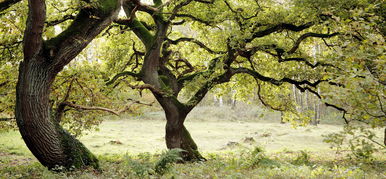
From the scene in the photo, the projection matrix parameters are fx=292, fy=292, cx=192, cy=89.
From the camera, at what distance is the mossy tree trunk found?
7.67 metres

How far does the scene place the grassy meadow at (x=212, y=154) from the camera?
8010 millimetres

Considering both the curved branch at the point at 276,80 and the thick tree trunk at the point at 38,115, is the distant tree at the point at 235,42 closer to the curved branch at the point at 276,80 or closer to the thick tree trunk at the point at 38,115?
the curved branch at the point at 276,80

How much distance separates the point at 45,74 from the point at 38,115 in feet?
3.69

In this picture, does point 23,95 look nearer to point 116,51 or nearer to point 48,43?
point 48,43

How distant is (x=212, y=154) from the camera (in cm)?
1666

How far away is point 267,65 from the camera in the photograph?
15.9 m

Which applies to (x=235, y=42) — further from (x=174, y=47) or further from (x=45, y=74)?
(x=45, y=74)

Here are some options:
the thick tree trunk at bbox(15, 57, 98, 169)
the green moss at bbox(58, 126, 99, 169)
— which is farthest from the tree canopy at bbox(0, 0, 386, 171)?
the green moss at bbox(58, 126, 99, 169)

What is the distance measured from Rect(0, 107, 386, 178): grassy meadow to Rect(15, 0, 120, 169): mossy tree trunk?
0.76 meters

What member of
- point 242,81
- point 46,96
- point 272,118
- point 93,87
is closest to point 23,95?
point 46,96

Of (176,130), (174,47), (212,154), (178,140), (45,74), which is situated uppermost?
(174,47)

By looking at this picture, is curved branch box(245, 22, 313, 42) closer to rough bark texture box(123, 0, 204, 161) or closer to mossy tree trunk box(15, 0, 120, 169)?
rough bark texture box(123, 0, 204, 161)

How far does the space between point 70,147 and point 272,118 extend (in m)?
37.6

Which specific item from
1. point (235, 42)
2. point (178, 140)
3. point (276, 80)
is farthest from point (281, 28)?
point (178, 140)
